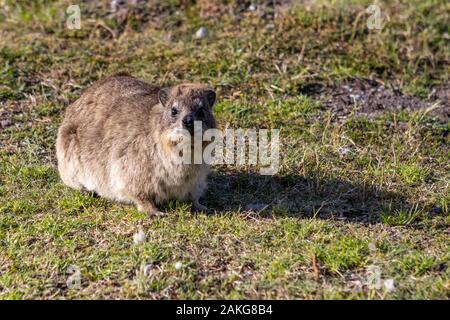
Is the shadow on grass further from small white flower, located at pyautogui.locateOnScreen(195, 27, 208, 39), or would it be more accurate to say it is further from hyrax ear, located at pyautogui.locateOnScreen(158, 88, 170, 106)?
small white flower, located at pyautogui.locateOnScreen(195, 27, 208, 39)

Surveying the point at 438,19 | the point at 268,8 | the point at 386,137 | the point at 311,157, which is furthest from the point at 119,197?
the point at 438,19

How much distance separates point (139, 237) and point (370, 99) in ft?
11.5

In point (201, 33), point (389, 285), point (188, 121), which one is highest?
point (201, 33)

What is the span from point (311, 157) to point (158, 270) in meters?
2.25

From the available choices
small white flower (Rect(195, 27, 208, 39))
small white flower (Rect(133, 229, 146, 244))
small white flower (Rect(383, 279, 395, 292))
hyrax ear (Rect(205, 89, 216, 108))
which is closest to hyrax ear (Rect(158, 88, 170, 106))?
hyrax ear (Rect(205, 89, 216, 108))

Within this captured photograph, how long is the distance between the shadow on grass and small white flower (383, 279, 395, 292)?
104 cm

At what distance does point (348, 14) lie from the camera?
895 cm

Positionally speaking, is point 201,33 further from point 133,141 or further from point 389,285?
point 389,285

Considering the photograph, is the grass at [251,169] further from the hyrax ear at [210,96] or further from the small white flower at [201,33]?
the hyrax ear at [210,96]

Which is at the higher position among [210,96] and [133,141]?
[210,96]

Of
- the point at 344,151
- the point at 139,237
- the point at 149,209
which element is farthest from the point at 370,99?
the point at 139,237

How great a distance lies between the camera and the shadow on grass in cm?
605

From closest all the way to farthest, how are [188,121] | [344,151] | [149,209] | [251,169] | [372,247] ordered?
1. [372,247]
2. [188,121]
3. [149,209]
4. [251,169]
5. [344,151]

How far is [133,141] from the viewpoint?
20.1ft
